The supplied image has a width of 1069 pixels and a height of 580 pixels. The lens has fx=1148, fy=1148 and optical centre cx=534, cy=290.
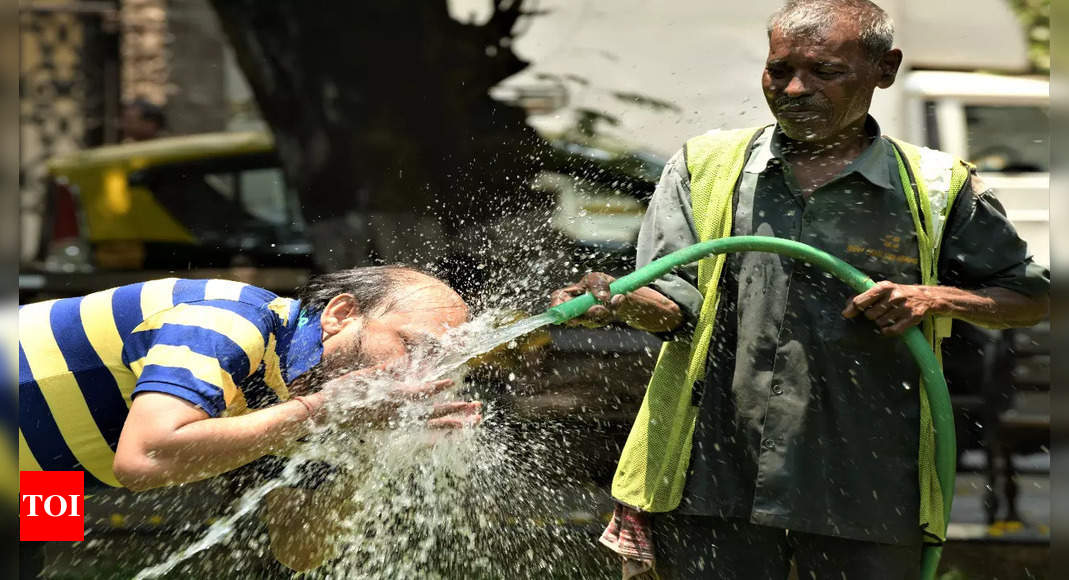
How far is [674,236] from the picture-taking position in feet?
10.1

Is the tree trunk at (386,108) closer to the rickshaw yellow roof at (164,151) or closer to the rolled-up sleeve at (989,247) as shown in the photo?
the rickshaw yellow roof at (164,151)

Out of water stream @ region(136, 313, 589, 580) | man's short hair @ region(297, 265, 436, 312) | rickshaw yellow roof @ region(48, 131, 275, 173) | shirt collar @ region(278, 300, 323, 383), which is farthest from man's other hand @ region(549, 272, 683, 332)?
rickshaw yellow roof @ region(48, 131, 275, 173)

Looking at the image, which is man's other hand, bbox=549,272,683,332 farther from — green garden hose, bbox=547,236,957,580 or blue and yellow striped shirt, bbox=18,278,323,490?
blue and yellow striped shirt, bbox=18,278,323,490

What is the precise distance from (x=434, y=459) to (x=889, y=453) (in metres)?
1.38

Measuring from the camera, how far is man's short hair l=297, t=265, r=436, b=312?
9.49ft

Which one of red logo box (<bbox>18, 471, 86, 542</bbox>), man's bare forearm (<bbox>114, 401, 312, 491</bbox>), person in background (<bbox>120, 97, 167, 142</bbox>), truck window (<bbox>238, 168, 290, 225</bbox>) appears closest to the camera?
man's bare forearm (<bbox>114, 401, 312, 491</bbox>)

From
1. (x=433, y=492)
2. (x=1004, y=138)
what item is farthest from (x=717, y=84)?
(x=433, y=492)

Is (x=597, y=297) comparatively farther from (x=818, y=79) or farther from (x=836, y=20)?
(x=836, y=20)

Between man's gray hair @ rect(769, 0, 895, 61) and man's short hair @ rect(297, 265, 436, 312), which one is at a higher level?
man's gray hair @ rect(769, 0, 895, 61)

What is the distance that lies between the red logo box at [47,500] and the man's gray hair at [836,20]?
2.12 metres

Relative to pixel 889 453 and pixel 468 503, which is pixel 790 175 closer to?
pixel 889 453

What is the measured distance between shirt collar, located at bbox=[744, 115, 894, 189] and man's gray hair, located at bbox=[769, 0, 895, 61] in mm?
212

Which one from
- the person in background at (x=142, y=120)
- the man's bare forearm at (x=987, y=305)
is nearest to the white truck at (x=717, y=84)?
the man's bare forearm at (x=987, y=305)

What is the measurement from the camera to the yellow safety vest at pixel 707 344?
2930 millimetres
